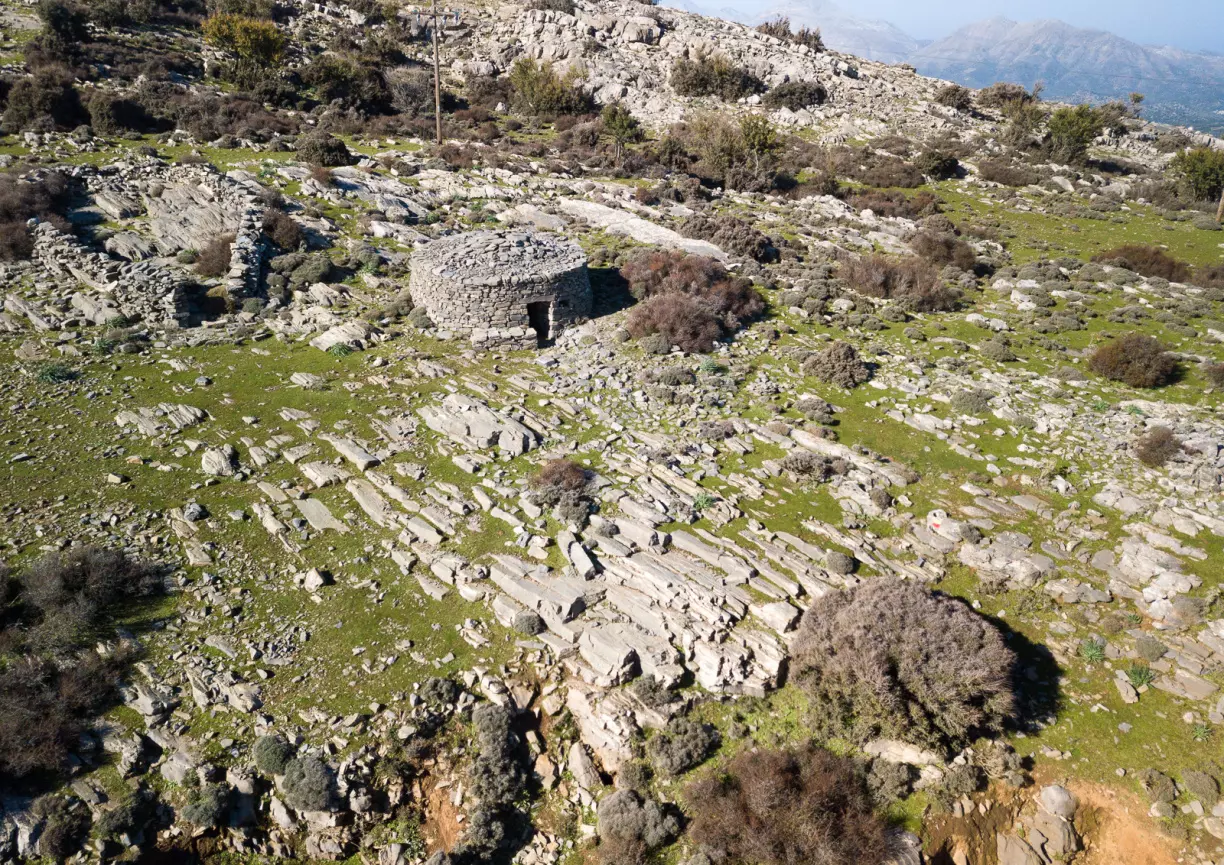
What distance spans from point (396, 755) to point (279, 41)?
57279 millimetres

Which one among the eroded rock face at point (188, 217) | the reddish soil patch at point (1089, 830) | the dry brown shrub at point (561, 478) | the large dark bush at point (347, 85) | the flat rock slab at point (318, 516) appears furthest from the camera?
the large dark bush at point (347, 85)

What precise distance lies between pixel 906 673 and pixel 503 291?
17.3m

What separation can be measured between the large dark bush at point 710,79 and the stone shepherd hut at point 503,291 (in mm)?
47407

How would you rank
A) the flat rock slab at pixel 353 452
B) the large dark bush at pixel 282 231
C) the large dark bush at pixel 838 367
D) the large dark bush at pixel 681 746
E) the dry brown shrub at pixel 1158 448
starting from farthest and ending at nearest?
the large dark bush at pixel 282 231 → the large dark bush at pixel 838 367 → the dry brown shrub at pixel 1158 448 → the flat rock slab at pixel 353 452 → the large dark bush at pixel 681 746

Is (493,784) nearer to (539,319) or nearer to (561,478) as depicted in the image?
(561,478)

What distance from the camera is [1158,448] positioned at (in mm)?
16906

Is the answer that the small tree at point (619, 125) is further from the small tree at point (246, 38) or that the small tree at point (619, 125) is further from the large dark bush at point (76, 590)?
the large dark bush at point (76, 590)

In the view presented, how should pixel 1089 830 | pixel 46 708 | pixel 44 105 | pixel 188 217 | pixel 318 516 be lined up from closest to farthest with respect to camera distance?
1. pixel 46 708
2. pixel 1089 830
3. pixel 318 516
4. pixel 188 217
5. pixel 44 105

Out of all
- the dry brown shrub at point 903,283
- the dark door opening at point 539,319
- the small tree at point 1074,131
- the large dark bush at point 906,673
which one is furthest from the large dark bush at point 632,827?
the small tree at point 1074,131

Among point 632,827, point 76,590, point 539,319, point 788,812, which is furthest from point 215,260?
point 788,812

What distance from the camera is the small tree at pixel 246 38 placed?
46.6 meters

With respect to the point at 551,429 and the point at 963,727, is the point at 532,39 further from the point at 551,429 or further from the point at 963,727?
the point at 963,727

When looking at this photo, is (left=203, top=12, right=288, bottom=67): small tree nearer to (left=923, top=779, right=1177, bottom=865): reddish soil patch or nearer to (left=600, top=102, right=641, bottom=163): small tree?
(left=600, top=102, right=641, bottom=163): small tree

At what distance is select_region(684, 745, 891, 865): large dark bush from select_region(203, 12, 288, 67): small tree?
59321 millimetres
